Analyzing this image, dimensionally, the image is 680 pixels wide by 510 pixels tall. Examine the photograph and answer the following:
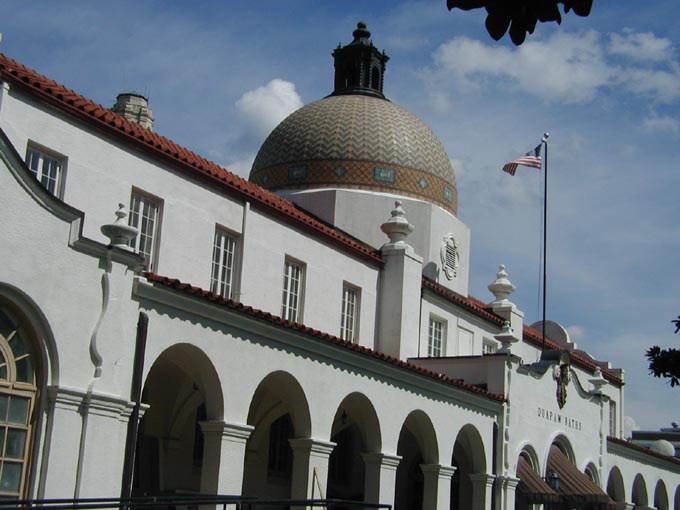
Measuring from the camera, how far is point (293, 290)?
24.1m

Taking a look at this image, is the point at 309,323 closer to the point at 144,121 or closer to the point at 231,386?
the point at 231,386

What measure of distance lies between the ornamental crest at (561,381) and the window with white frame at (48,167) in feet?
53.0

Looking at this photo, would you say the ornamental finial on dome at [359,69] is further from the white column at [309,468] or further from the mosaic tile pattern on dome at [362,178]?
the white column at [309,468]

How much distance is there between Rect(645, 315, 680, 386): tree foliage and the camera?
36.9 ft

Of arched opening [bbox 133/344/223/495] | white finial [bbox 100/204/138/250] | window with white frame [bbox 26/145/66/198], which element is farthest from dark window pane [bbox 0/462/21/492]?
arched opening [bbox 133/344/223/495]

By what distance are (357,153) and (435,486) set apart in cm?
1124

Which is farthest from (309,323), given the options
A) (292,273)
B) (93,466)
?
(93,466)

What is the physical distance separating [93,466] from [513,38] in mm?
10067

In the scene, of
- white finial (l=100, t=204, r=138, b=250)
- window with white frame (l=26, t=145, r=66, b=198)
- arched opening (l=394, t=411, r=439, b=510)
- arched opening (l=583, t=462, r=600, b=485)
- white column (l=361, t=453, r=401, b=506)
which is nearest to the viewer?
white finial (l=100, t=204, r=138, b=250)

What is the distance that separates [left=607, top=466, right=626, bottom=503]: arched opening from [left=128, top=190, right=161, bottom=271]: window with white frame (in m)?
20.6

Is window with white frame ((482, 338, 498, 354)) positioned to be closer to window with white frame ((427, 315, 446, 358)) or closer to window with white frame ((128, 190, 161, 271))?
window with white frame ((427, 315, 446, 358))

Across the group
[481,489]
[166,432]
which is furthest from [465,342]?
[166,432]

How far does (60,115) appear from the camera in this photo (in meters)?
18.0

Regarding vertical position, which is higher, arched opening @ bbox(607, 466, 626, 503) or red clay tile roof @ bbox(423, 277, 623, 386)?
red clay tile roof @ bbox(423, 277, 623, 386)
